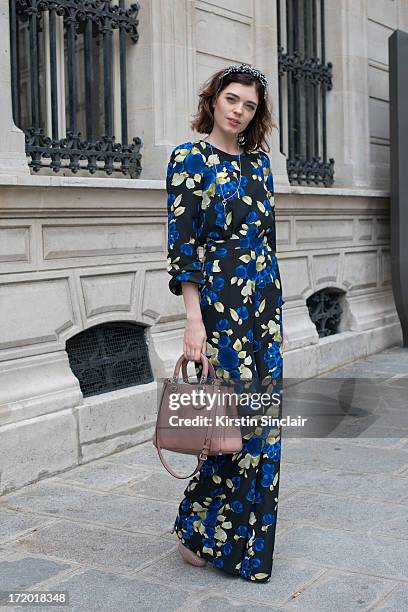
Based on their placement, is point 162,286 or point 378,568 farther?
point 162,286

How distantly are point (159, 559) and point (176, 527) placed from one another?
0.20 metres

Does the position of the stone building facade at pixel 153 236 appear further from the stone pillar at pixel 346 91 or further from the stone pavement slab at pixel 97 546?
the stone pavement slab at pixel 97 546

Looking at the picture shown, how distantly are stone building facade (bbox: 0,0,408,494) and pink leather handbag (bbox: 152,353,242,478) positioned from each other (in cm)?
182

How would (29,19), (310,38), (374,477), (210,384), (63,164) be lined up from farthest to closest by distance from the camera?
(310,38) < (63,164) < (29,19) < (374,477) < (210,384)

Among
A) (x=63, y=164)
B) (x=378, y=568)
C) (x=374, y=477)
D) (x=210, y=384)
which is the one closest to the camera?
(x=210, y=384)

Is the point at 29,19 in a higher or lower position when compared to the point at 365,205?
higher

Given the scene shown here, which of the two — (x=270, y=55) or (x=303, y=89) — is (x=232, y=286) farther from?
(x=303, y=89)

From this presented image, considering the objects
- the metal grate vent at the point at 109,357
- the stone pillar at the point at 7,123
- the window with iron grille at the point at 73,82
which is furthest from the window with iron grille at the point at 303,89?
the stone pillar at the point at 7,123

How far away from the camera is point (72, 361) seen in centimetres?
596

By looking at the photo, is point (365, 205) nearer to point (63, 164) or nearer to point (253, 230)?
point (63, 164)

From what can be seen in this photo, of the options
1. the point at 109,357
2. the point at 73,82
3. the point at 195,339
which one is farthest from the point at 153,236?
the point at 195,339

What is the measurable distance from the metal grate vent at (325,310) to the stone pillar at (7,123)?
4.24 meters

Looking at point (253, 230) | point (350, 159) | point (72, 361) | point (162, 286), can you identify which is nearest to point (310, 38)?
point (350, 159)

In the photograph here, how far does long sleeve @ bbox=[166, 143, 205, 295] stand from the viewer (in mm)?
3629
